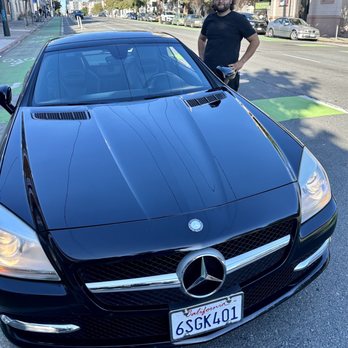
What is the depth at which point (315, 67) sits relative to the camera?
12.0 m

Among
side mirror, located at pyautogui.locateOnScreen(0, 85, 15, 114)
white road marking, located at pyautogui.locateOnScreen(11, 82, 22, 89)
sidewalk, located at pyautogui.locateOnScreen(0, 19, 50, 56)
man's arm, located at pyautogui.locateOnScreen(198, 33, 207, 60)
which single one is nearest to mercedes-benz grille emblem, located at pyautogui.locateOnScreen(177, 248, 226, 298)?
side mirror, located at pyautogui.locateOnScreen(0, 85, 15, 114)

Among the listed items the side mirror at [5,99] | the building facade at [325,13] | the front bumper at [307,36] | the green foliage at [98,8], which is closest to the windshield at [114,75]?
the side mirror at [5,99]

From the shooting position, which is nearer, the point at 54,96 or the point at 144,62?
the point at 54,96

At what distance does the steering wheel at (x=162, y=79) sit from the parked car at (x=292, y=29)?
22815 mm

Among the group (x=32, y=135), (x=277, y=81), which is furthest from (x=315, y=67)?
(x=32, y=135)

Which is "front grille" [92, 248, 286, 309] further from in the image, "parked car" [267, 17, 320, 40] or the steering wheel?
"parked car" [267, 17, 320, 40]

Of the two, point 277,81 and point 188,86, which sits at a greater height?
point 188,86

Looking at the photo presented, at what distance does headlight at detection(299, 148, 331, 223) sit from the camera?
2088 millimetres

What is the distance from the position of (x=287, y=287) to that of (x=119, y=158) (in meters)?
1.12

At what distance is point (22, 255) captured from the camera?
1.78 m

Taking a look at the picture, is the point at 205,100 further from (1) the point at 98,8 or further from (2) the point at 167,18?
(1) the point at 98,8

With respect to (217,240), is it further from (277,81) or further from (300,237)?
(277,81)

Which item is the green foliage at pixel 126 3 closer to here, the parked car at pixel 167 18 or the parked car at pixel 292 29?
the parked car at pixel 167 18

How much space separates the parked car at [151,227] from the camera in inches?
68.1
